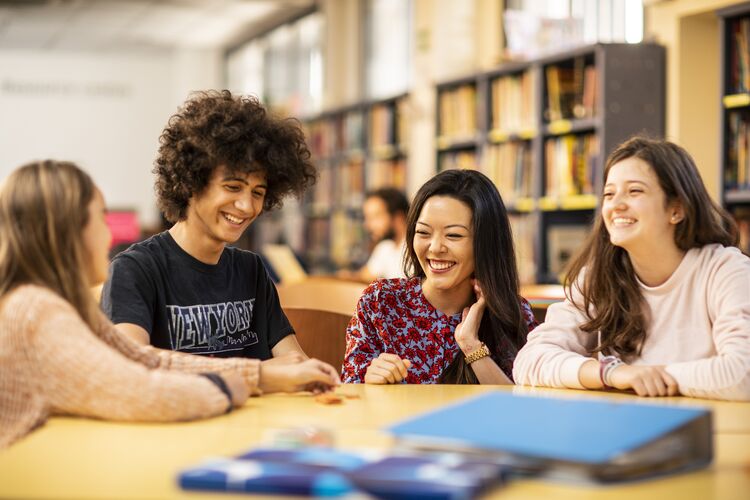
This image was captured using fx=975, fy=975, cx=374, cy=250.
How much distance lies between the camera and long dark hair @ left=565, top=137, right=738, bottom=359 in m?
1.89

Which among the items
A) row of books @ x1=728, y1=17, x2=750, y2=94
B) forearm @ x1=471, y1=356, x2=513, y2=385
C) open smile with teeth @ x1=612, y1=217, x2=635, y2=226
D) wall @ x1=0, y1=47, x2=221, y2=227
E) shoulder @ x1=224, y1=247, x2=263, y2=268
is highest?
wall @ x1=0, y1=47, x2=221, y2=227

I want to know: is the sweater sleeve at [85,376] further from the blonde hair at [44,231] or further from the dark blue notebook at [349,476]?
the dark blue notebook at [349,476]

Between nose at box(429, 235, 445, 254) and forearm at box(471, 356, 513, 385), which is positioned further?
nose at box(429, 235, 445, 254)

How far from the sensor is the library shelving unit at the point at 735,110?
388 centimetres

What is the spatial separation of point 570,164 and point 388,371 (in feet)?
10.7

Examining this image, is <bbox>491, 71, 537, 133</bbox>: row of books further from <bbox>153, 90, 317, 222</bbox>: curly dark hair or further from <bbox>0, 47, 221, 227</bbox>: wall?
<bbox>0, 47, 221, 227</bbox>: wall

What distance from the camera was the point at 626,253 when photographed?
1.97 metres

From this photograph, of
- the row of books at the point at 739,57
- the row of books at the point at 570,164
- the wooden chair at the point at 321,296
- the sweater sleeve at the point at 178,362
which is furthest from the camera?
the row of books at the point at 570,164

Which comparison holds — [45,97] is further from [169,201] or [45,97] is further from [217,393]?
[217,393]

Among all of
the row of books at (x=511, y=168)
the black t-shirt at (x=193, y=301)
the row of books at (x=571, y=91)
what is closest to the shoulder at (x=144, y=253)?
the black t-shirt at (x=193, y=301)

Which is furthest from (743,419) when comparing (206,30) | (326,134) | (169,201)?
(206,30)

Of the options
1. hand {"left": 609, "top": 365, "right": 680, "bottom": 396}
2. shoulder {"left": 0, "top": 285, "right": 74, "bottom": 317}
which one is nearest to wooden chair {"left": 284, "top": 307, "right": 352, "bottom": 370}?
hand {"left": 609, "top": 365, "right": 680, "bottom": 396}

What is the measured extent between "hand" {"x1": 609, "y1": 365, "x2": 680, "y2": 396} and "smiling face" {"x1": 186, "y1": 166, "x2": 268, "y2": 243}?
82 centimetres

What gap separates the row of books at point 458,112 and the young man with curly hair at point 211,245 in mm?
3701
